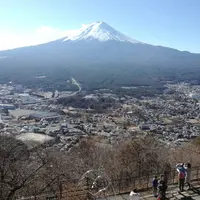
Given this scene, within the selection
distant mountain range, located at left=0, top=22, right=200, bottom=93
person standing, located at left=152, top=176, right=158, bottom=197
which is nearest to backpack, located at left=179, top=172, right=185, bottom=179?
person standing, located at left=152, top=176, right=158, bottom=197

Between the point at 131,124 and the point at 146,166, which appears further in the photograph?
the point at 131,124

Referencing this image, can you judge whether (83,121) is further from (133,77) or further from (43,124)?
(133,77)

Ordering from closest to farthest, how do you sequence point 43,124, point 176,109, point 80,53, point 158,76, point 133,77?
point 43,124, point 176,109, point 133,77, point 158,76, point 80,53

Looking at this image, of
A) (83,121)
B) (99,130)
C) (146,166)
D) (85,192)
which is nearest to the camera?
(85,192)

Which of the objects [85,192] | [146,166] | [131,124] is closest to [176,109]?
[131,124]

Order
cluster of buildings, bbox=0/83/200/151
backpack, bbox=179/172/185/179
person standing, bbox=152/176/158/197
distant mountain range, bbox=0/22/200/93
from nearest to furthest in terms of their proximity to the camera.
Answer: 1. person standing, bbox=152/176/158/197
2. backpack, bbox=179/172/185/179
3. cluster of buildings, bbox=0/83/200/151
4. distant mountain range, bbox=0/22/200/93

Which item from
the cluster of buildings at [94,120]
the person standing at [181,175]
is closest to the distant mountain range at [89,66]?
the cluster of buildings at [94,120]

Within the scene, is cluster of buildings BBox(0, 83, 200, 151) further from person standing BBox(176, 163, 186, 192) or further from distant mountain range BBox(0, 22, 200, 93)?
distant mountain range BBox(0, 22, 200, 93)

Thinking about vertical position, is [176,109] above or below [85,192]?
below
